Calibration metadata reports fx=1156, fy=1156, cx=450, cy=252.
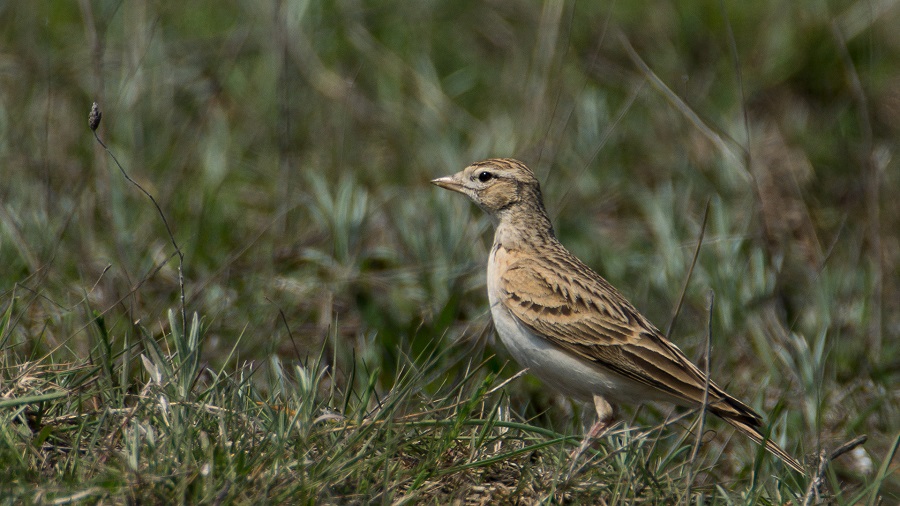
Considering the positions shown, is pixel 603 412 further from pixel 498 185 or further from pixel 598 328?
pixel 498 185

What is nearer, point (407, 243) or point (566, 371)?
point (566, 371)

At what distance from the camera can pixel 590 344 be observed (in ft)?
17.1

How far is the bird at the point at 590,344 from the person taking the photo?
5.01 meters

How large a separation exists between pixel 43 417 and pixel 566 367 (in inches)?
90.9

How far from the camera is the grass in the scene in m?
3.82

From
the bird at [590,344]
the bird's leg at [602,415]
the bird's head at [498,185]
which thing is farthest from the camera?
the bird's head at [498,185]

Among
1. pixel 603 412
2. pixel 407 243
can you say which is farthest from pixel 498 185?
pixel 603 412

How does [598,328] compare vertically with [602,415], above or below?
above

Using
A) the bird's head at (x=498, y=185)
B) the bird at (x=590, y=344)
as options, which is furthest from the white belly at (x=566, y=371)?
the bird's head at (x=498, y=185)

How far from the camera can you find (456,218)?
706cm

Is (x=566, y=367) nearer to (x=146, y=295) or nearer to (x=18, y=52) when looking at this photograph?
(x=146, y=295)

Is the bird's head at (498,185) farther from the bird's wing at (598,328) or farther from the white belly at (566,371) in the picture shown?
the white belly at (566,371)

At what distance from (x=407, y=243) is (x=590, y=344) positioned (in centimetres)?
213

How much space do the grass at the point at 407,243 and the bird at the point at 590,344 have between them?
22cm
